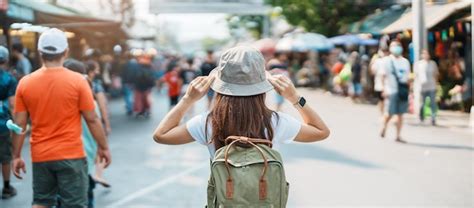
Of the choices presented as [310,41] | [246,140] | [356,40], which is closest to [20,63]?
[246,140]

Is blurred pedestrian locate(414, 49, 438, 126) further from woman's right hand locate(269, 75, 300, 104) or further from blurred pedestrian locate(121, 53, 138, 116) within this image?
woman's right hand locate(269, 75, 300, 104)

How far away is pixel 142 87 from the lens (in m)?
17.0

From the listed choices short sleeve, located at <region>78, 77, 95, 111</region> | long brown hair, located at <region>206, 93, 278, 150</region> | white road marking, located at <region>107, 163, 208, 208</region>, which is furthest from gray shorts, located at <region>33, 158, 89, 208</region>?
white road marking, located at <region>107, 163, 208, 208</region>

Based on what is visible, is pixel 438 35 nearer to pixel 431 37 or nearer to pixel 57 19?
pixel 431 37

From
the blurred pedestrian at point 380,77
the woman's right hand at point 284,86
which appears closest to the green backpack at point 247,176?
the woman's right hand at point 284,86

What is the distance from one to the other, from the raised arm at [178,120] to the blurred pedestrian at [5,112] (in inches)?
164

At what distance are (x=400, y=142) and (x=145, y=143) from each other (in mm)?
4475

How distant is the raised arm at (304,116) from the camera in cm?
311

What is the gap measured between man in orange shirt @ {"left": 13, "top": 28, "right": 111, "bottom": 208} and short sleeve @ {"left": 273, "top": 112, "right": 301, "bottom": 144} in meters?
2.04

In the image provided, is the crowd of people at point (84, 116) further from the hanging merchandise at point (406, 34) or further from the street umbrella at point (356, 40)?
the street umbrella at point (356, 40)

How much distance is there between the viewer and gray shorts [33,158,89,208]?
468 centimetres

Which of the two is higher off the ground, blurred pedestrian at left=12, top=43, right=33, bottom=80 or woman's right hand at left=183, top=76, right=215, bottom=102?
woman's right hand at left=183, top=76, right=215, bottom=102

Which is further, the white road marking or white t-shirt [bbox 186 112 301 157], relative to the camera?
the white road marking

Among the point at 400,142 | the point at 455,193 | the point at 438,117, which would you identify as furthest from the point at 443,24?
the point at 455,193
